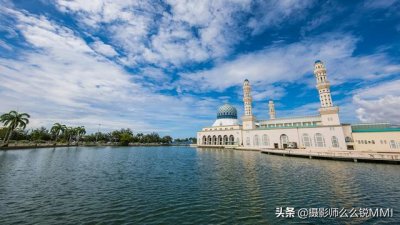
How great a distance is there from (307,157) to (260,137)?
40533mm

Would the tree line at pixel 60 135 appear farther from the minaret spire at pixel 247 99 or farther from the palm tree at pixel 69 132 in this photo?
the minaret spire at pixel 247 99

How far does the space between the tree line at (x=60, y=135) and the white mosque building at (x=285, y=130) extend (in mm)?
69321

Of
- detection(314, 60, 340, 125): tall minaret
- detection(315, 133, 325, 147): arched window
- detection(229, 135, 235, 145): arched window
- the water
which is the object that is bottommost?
the water

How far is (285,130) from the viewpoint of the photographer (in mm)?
81875

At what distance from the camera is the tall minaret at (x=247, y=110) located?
325 ft

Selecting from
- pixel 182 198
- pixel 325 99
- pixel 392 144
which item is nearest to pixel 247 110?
pixel 325 99

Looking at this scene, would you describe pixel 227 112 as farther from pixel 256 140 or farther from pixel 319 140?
pixel 319 140

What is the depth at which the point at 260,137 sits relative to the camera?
91312 mm

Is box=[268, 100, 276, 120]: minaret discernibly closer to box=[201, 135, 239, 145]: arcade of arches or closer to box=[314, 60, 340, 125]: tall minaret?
box=[201, 135, 239, 145]: arcade of arches

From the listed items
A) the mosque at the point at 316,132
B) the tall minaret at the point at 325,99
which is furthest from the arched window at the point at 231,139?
the tall minaret at the point at 325,99

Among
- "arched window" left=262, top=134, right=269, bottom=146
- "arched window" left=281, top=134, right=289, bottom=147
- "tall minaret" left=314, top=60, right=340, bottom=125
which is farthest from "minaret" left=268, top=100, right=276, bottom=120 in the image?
"tall minaret" left=314, top=60, right=340, bottom=125

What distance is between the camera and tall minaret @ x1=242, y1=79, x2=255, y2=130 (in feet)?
325

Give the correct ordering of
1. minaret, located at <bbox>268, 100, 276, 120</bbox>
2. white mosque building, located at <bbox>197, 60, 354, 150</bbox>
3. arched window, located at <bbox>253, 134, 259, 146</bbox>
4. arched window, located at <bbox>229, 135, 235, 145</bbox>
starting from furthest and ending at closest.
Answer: arched window, located at <bbox>229, 135, 235, 145</bbox>
minaret, located at <bbox>268, 100, 276, 120</bbox>
arched window, located at <bbox>253, 134, 259, 146</bbox>
white mosque building, located at <bbox>197, 60, 354, 150</bbox>

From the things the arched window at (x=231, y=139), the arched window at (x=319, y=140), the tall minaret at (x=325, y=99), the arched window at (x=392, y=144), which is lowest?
the arched window at (x=392, y=144)
